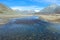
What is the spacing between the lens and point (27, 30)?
12.2ft

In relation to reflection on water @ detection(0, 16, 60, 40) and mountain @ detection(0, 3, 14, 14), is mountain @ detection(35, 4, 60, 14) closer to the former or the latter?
reflection on water @ detection(0, 16, 60, 40)

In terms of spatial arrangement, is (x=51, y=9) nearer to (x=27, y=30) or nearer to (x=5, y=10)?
(x=27, y=30)

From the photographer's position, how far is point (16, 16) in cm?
376

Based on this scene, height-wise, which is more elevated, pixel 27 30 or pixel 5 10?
pixel 5 10

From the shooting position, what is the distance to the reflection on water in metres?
3.67

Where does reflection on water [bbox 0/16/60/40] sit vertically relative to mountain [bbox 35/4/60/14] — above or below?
below

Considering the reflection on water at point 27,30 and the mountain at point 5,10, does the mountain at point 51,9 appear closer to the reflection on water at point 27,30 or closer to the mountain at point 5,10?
the reflection on water at point 27,30

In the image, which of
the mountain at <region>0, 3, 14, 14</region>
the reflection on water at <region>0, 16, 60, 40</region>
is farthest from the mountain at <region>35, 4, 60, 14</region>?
the mountain at <region>0, 3, 14, 14</region>

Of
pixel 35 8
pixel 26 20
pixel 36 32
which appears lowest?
pixel 36 32

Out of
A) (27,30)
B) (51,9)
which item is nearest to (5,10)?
(27,30)

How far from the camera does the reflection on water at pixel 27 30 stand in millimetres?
3668

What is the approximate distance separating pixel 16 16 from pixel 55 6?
812 mm

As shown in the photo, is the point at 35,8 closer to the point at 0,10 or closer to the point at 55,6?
the point at 55,6

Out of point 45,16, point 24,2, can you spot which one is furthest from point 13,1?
point 45,16
